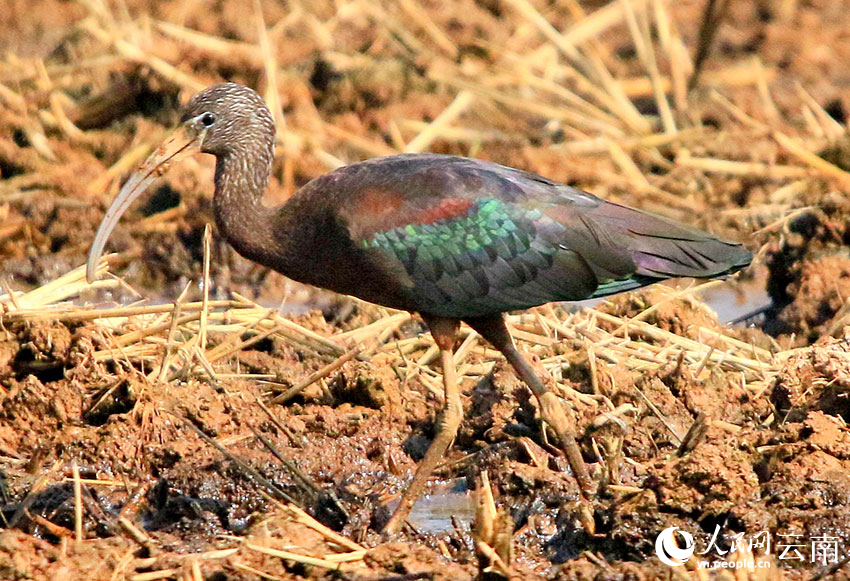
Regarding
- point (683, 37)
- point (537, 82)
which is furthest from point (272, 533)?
point (683, 37)

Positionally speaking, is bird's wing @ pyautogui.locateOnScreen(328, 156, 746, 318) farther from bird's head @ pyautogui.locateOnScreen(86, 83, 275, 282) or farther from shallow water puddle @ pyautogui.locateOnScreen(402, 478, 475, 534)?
shallow water puddle @ pyautogui.locateOnScreen(402, 478, 475, 534)

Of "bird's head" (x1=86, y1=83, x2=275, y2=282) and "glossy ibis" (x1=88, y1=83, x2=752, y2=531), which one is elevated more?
"bird's head" (x1=86, y1=83, x2=275, y2=282)

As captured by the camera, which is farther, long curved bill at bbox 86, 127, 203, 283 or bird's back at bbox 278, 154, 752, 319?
long curved bill at bbox 86, 127, 203, 283

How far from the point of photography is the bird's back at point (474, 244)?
603cm

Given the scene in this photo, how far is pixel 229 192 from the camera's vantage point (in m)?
6.32

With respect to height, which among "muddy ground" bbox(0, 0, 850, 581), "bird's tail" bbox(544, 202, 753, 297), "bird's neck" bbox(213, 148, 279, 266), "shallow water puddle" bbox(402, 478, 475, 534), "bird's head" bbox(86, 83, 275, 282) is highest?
"bird's head" bbox(86, 83, 275, 282)

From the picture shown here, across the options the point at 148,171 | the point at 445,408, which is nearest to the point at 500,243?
the point at 445,408

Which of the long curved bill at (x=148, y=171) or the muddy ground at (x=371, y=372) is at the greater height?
the long curved bill at (x=148, y=171)

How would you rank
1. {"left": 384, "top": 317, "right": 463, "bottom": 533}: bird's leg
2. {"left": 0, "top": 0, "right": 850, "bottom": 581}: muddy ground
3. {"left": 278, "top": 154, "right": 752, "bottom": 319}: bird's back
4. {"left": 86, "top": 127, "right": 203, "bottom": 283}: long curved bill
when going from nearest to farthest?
{"left": 0, "top": 0, "right": 850, "bottom": 581}: muddy ground → {"left": 278, "top": 154, "right": 752, "bottom": 319}: bird's back → {"left": 384, "top": 317, "right": 463, "bottom": 533}: bird's leg → {"left": 86, "top": 127, "right": 203, "bottom": 283}: long curved bill

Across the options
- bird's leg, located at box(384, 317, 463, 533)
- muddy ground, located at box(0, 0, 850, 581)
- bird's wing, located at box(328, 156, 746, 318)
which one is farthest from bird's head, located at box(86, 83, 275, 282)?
bird's leg, located at box(384, 317, 463, 533)

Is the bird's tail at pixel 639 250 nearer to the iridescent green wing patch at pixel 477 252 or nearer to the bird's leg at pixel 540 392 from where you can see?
the iridescent green wing patch at pixel 477 252

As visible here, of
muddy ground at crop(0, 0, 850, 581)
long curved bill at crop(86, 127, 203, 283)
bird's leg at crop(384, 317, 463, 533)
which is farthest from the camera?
long curved bill at crop(86, 127, 203, 283)

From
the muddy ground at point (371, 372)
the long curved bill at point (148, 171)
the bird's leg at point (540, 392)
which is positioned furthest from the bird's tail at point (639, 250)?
the long curved bill at point (148, 171)

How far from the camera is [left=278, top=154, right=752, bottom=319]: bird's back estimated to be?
6031mm
